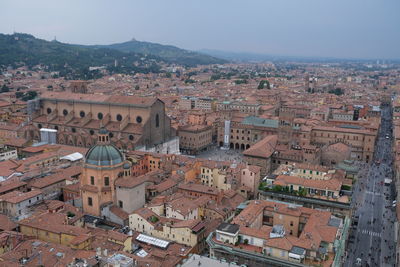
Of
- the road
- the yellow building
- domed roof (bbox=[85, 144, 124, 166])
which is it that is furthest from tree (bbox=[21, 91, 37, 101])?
the road

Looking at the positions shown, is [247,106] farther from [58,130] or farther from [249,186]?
[249,186]

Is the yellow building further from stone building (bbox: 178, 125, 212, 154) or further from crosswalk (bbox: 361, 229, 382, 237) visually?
stone building (bbox: 178, 125, 212, 154)

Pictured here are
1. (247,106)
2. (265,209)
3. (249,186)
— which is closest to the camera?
(265,209)

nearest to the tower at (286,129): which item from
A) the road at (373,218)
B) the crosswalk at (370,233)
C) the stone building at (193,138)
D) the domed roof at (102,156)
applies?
the road at (373,218)

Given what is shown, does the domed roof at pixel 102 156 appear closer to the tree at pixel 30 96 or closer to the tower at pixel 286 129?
the tower at pixel 286 129

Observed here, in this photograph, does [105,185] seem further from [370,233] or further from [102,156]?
[370,233]

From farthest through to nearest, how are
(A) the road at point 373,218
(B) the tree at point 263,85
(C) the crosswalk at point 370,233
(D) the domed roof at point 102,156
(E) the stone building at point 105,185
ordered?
(B) the tree at point 263,85
(C) the crosswalk at point 370,233
(D) the domed roof at point 102,156
(E) the stone building at point 105,185
(A) the road at point 373,218

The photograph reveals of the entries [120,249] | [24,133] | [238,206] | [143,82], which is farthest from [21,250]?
[143,82]
